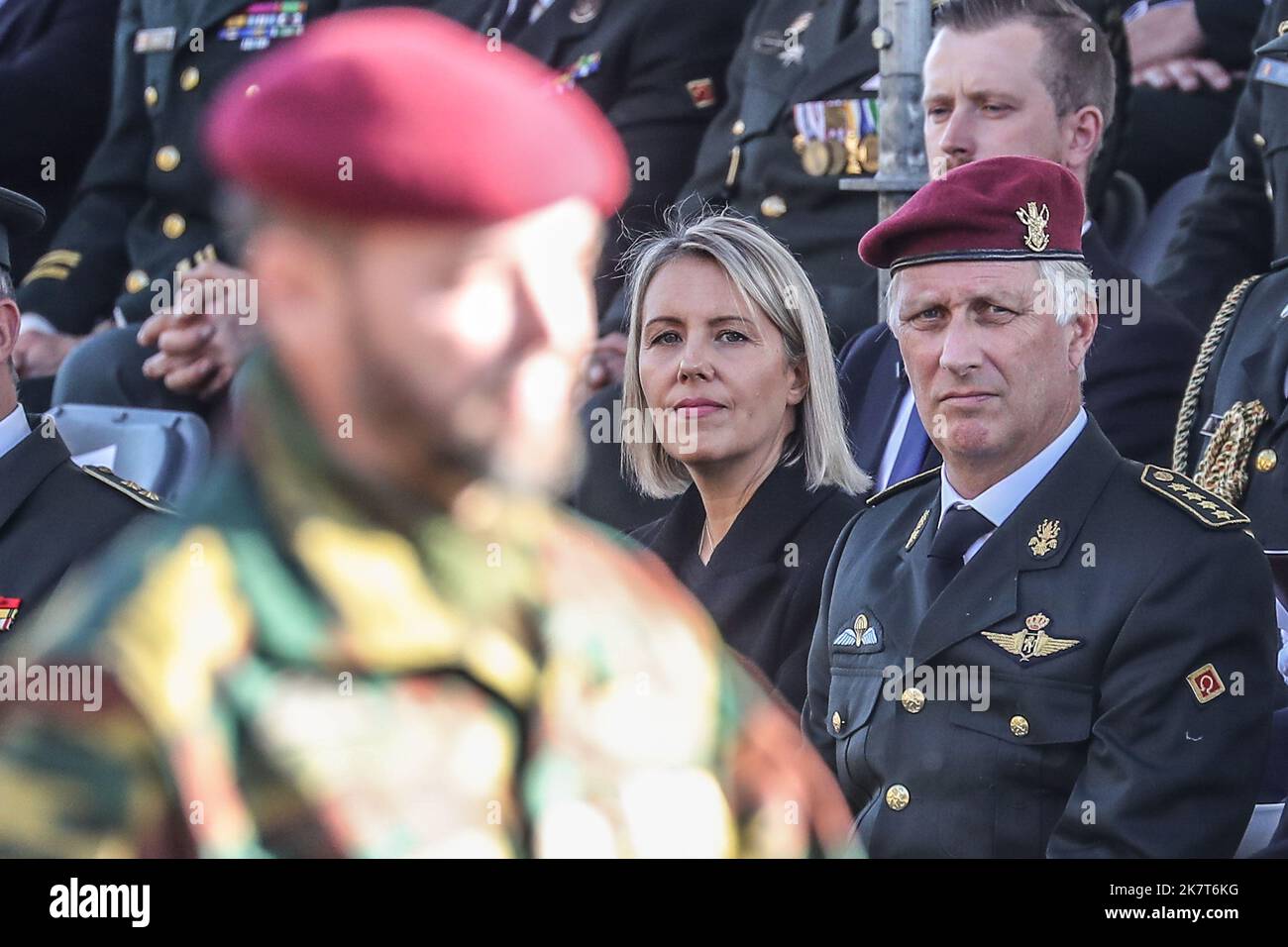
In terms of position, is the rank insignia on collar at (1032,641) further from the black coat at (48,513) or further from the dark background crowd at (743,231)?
the black coat at (48,513)

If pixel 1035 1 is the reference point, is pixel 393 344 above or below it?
below

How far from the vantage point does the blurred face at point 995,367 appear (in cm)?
255

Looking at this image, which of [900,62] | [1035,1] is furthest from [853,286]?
[1035,1]

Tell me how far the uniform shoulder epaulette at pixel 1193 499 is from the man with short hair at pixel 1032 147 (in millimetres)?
768

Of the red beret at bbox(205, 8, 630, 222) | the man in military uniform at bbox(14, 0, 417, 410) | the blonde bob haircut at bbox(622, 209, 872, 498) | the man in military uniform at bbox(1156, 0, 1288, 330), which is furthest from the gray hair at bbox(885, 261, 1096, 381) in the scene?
the man in military uniform at bbox(14, 0, 417, 410)

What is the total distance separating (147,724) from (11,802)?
96mm

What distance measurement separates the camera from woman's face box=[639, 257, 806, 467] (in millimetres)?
2980

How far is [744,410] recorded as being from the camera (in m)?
3.00

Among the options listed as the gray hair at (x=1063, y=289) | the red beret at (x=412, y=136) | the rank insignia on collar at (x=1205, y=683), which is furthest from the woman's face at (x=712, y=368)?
the red beret at (x=412, y=136)

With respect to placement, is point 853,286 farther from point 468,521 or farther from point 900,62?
point 468,521

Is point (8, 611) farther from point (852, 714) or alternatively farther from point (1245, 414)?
point (1245, 414)

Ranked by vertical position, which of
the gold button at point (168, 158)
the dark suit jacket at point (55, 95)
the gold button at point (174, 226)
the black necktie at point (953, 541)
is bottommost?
the black necktie at point (953, 541)

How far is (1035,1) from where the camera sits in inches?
133

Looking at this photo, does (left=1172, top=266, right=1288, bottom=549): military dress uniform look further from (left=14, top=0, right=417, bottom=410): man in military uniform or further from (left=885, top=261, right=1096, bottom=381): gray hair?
(left=14, top=0, right=417, bottom=410): man in military uniform
